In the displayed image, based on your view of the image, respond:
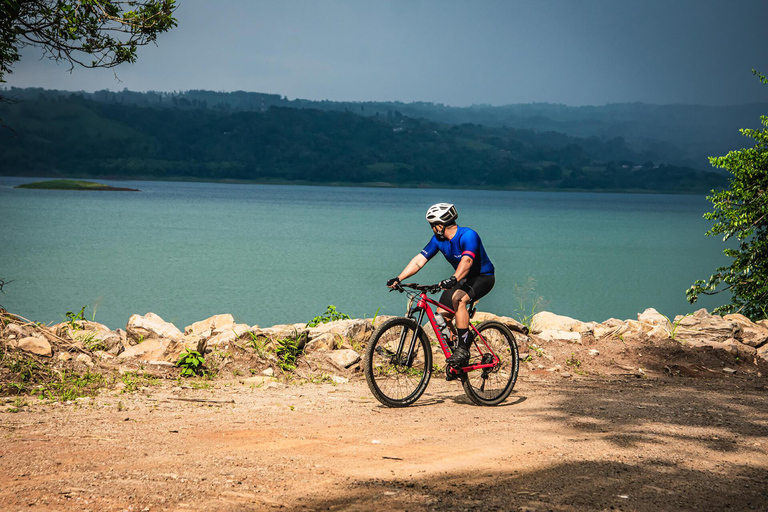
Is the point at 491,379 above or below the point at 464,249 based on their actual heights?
below

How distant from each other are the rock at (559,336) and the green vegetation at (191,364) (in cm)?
496

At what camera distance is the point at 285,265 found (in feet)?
131

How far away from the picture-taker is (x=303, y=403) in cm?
714

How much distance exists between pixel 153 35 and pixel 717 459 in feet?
27.9

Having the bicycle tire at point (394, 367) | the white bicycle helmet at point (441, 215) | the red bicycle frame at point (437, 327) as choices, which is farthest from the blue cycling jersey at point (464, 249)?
the bicycle tire at point (394, 367)

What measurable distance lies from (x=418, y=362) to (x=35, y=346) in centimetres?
449

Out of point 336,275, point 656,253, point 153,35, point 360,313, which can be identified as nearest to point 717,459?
point 153,35

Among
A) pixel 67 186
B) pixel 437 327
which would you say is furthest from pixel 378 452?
pixel 67 186

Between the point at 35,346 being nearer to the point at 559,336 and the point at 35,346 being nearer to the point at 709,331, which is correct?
the point at 559,336

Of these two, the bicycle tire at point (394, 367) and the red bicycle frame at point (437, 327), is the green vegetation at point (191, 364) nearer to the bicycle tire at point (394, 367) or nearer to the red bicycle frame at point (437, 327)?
the bicycle tire at point (394, 367)

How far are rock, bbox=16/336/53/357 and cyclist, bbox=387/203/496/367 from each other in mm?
4210

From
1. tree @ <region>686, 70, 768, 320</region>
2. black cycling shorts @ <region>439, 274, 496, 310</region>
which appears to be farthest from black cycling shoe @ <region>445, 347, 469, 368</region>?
tree @ <region>686, 70, 768, 320</region>

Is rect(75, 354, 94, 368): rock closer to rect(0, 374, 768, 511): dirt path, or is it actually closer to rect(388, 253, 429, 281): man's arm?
rect(0, 374, 768, 511): dirt path

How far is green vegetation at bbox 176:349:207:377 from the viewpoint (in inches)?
319
